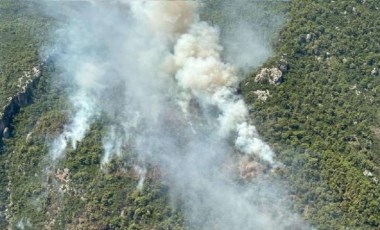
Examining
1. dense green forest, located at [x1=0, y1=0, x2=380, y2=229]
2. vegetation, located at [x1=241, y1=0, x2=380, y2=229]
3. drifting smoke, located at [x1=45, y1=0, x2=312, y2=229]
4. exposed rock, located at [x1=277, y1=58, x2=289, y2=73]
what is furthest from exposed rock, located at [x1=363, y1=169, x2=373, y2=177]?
exposed rock, located at [x1=277, y1=58, x2=289, y2=73]

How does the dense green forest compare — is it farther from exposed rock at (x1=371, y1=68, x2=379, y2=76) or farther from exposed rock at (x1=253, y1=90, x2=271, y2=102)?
exposed rock at (x1=253, y1=90, x2=271, y2=102)

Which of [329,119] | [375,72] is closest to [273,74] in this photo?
[329,119]

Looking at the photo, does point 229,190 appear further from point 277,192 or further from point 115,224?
point 115,224

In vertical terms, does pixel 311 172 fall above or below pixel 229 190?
above

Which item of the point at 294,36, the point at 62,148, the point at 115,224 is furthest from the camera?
the point at 294,36

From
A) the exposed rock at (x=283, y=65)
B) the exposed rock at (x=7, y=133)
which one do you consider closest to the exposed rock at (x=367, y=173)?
the exposed rock at (x=283, y=65)

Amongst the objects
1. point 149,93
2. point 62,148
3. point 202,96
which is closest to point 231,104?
point 202,96

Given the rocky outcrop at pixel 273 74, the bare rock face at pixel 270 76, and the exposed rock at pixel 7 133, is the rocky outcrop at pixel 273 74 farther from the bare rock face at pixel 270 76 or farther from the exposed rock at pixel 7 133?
the exposed rock at pixel 7 133
